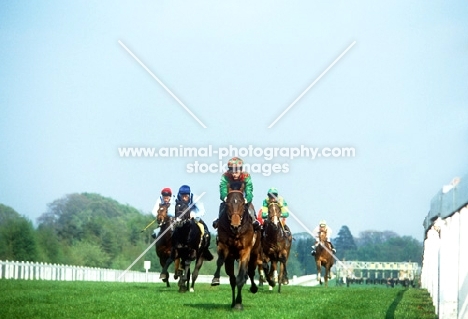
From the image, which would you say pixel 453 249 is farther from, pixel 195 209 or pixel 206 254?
pixel 206 254

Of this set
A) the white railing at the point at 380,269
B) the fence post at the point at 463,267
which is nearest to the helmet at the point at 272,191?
the fence post at the point at 463,267

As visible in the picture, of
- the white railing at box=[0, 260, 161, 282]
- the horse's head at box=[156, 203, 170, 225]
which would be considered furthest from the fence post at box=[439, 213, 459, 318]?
the white railing at box=[0, 260, 161, 282]

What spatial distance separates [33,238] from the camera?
56.8 m

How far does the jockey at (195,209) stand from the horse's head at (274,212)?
1863 millimetres

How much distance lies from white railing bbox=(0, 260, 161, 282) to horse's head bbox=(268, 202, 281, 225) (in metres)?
13.0

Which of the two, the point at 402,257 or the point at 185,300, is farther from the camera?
the point at 402,257

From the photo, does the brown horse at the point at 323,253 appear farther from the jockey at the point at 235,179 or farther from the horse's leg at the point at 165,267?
the jockey at the point at 235,179

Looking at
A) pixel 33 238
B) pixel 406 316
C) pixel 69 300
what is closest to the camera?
pixel 406 316

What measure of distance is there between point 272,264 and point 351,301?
8.26m

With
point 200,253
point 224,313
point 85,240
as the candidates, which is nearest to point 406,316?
point 224,313

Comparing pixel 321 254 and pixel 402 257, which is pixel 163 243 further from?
pixel 402 257

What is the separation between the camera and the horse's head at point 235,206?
61.7 ft

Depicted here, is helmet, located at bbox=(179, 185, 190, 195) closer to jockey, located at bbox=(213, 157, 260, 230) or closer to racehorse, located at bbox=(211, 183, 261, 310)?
racehorse, located at bbox=(211, 183, 261, 310)

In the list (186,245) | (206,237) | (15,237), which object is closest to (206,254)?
(206,237)
